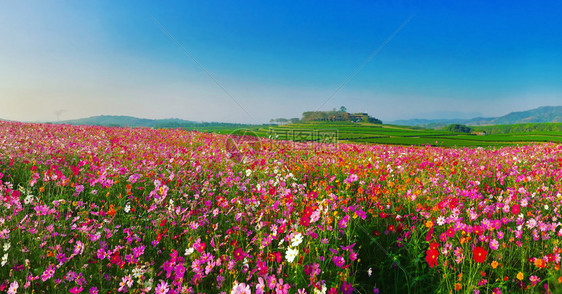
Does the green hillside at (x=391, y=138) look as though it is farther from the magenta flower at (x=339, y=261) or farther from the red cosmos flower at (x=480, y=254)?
the magenta flower at (x=339, y=261)

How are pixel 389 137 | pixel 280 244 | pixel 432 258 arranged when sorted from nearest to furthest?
pixel 432 258 < pixel 280 244 < pixel 389 137

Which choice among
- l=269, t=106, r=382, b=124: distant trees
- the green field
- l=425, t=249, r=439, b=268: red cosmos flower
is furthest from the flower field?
l=269, t=106, r=382, b=124: distant trees

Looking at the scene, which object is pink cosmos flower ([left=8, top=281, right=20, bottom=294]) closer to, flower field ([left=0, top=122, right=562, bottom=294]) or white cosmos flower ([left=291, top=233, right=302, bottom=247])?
flower field ([left=0, top=122, right=562, bottom=294])

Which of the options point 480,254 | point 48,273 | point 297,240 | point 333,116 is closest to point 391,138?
point 480,254

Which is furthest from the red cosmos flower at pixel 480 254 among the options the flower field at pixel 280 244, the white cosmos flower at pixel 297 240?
the white cosmos flower at pixel 297 240

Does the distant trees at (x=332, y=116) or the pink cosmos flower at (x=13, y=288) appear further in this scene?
the distant trees at (x=332, y=116)

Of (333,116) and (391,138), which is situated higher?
(333,116)

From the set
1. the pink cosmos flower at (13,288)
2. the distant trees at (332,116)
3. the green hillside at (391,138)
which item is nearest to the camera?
the pink cosmos flower at (13,288)

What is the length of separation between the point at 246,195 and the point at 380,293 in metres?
2.25

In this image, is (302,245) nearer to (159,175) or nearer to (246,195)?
(246,195)

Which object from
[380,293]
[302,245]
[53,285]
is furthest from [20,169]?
[380,293]

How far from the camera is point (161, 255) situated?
2977 millimetres

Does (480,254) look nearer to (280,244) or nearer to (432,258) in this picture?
(432,258)

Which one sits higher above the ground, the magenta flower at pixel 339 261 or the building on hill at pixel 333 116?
the building on hill at pixel 333 116
